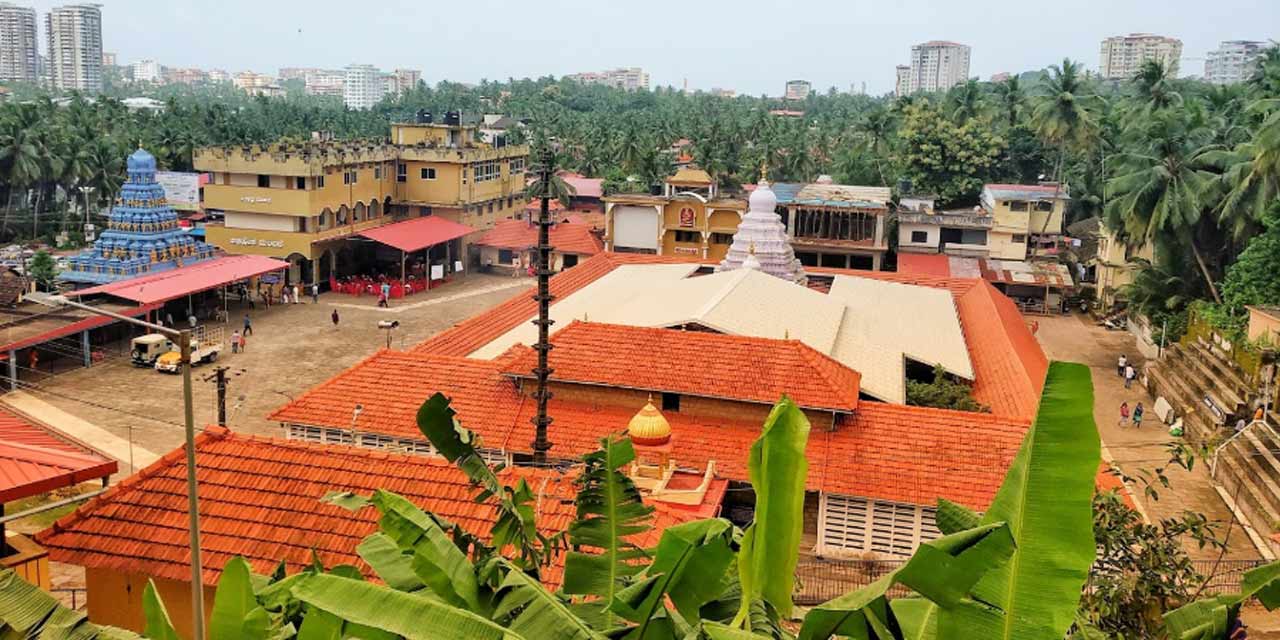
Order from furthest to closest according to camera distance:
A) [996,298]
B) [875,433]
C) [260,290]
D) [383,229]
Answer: [383,229] < [260,290] < [996,298] < [875,433]

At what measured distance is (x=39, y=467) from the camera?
39.0 feet

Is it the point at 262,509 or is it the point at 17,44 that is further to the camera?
the point at 17,44

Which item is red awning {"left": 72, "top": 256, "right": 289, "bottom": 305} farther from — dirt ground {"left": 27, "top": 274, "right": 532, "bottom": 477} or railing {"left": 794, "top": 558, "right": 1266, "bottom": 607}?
railing {"left": 794, "top": 558, "right": 1266, "bottom": 607}

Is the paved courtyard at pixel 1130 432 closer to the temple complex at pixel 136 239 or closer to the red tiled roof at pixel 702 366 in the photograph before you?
the red tiled roof at pixel 702 366

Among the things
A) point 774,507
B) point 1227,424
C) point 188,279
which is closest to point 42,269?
point 188,279

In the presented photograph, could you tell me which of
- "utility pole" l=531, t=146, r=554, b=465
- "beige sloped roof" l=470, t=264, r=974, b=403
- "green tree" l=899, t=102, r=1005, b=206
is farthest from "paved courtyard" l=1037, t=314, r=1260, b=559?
"green tree" l=899, t=102, r=1005, b=206

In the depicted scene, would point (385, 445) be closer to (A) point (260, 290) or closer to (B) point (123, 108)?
(A) point (260, 290)

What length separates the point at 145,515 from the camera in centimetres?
1288

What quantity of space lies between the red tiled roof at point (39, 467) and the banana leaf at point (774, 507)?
8599 millimetres

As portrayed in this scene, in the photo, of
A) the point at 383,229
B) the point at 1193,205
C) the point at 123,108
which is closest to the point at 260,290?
the point at 383,229

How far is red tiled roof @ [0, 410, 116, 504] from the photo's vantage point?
11434 millimetres

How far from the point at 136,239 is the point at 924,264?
3128cm

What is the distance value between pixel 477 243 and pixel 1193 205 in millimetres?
32426

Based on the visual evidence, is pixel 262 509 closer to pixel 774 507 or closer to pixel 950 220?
pixel 774 507
